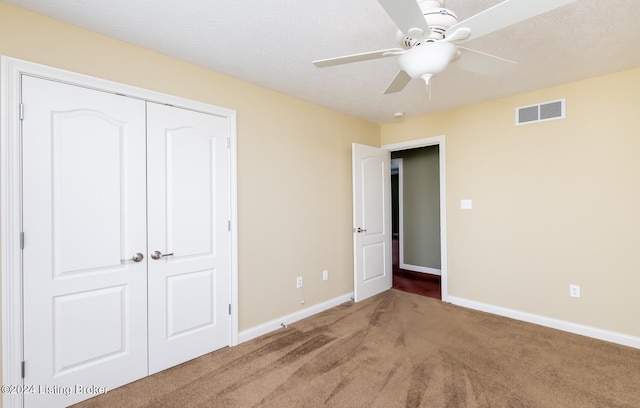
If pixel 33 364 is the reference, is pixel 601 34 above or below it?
above

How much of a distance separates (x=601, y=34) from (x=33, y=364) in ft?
14.3

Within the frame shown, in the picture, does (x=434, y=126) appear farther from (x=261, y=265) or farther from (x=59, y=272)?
(x=59, y=272)

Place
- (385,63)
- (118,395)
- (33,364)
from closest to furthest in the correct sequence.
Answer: (33,364), (118,395), (385,63)

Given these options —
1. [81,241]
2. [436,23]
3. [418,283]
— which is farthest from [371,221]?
[81,241]

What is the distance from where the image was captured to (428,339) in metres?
2.73

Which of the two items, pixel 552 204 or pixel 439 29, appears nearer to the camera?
pixel 439 29

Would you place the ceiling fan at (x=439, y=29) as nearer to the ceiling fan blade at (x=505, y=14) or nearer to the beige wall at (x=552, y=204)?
the ceiling fan blade at (x=505, y=14)

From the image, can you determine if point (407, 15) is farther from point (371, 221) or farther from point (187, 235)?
point (371, 221)

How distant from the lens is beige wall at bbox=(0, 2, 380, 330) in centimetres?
190

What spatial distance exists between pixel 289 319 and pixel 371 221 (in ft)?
5.59

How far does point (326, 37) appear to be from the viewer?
202 centimetres

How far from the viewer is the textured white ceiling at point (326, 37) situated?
1724 mm

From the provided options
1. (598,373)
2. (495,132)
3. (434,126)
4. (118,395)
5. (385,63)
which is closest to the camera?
(118,395)

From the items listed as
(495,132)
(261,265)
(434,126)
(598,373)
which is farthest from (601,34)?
(261,265)
